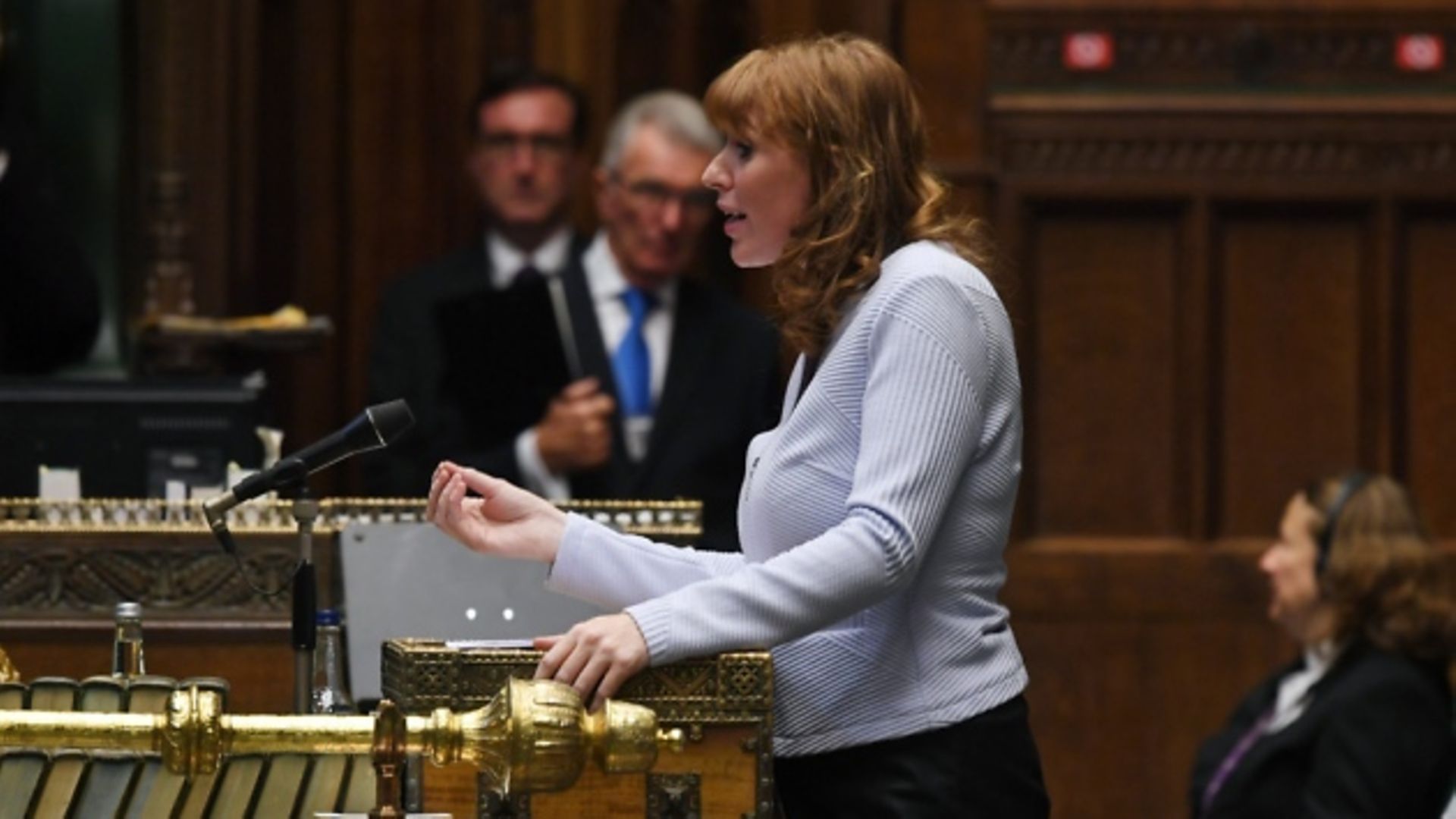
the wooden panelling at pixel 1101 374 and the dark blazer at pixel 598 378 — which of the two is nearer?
the dark blazer at pixel 598 378

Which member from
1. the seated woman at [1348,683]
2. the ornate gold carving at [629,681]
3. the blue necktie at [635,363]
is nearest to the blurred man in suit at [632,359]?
the blue necktie at [635,363]

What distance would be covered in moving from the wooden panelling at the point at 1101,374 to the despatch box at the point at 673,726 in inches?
146

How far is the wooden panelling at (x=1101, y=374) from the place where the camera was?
22.8 ft

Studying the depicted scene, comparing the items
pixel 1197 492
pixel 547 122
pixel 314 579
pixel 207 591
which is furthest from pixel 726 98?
pixel 1197 492

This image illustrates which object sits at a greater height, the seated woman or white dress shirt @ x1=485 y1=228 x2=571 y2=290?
white dress shirt @ x1=485 y1=228 x2=571 y2=290

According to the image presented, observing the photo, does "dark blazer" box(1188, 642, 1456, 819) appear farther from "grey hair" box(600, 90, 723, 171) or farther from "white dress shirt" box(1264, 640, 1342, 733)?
"grey hair" box(600, 90, 723, 171)

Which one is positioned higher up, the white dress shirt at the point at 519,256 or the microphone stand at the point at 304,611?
the white dress shirt at the point at 519,256

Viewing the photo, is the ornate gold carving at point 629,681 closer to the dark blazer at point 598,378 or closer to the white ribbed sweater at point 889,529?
the white ribbed sweater at point 889,529

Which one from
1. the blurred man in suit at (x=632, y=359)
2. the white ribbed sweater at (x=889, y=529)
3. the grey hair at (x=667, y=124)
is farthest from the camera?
the grey hair at (x=667, y=124)

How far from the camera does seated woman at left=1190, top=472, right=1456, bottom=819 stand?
5.79 m

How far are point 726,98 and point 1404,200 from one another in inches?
148

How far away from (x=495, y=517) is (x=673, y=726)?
44cm

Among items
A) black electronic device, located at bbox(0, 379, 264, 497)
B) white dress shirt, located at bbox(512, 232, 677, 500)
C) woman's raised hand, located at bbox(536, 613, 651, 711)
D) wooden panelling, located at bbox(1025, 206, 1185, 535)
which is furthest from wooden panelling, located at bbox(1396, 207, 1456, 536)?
woman's raised hand, located at bbox(536, 613, 651, 711)

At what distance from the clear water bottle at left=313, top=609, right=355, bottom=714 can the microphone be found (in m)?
0.22
